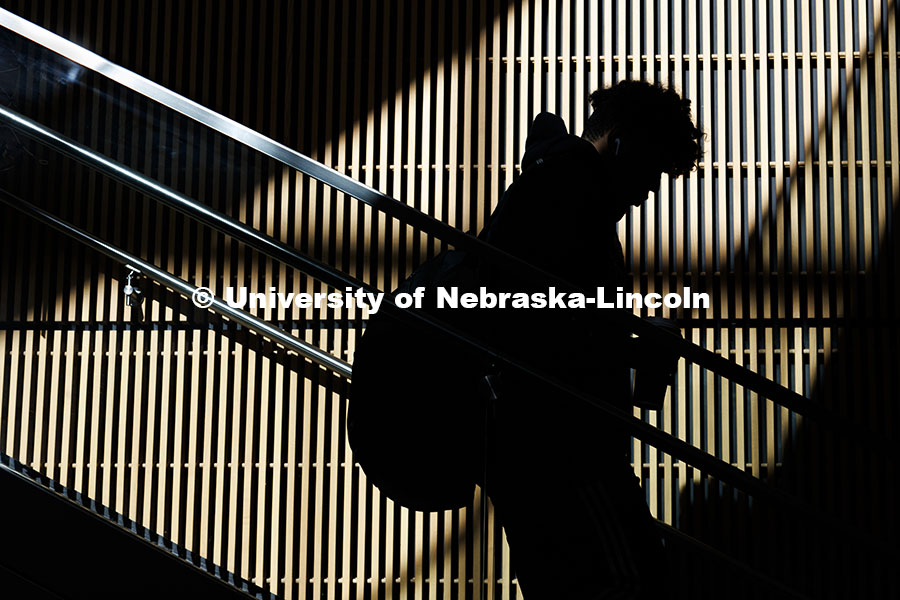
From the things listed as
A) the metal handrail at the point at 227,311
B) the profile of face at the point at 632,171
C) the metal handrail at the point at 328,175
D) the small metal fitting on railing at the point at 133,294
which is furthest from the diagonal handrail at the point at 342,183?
the small metal fitting on railing at the point at 133,294

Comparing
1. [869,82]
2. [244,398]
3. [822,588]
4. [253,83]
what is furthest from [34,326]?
[869,82]

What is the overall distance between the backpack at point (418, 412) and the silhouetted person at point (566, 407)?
0.05 m

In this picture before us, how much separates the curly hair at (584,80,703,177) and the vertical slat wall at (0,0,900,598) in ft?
7.86

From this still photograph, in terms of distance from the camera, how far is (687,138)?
1.65 m

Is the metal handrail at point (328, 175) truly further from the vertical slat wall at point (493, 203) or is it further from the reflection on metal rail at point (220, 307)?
the vertical slat wall at point (493, 203)

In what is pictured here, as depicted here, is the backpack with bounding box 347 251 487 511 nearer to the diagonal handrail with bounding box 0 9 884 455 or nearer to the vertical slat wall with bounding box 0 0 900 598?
the diagonal handrail with bounding box 0 9 884 455

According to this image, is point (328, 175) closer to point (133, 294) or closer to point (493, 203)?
point (133, 294)

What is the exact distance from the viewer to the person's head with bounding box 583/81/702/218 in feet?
5.27

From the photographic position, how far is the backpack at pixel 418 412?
56.7 inches

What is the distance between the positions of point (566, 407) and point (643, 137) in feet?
1.82

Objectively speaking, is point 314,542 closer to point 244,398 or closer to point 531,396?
point 244,398

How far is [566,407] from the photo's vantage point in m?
1.45

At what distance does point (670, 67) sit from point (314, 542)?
310cm

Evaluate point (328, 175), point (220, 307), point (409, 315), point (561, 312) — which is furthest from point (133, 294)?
point (561, 312)
